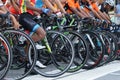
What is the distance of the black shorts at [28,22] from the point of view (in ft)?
23.4

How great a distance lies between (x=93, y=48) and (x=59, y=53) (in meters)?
1.27

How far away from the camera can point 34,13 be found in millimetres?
7457

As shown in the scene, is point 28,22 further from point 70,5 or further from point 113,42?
point 113,42

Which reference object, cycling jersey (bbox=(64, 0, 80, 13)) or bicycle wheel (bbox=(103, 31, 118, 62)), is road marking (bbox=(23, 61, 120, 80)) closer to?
bicycle wheel (bbox=(103, 31, 118, 62))

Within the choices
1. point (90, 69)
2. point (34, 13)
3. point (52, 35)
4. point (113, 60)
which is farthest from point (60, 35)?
point (113, 60)

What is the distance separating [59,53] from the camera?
7625 mm

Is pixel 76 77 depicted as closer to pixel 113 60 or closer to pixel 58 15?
pixel 58 15

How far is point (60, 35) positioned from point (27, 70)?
Result: 984 mm

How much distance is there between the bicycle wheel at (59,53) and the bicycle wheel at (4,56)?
0.94 m

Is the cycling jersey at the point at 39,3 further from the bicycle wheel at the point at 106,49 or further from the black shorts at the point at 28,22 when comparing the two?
the bicycle wheel at the point at 106,49

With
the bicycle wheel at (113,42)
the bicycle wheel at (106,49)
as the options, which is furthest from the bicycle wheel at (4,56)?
the bicycle wheel at (113,42)

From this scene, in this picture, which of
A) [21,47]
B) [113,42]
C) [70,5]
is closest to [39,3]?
[21,47]

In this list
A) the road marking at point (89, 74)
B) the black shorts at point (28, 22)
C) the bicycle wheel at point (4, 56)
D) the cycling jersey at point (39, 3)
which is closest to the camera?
the bicycle wheel at point (4, 56)

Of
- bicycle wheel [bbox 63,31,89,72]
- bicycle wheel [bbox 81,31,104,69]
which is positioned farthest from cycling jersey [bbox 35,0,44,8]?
bicycle wheel [bbox 81,31,104,69]
